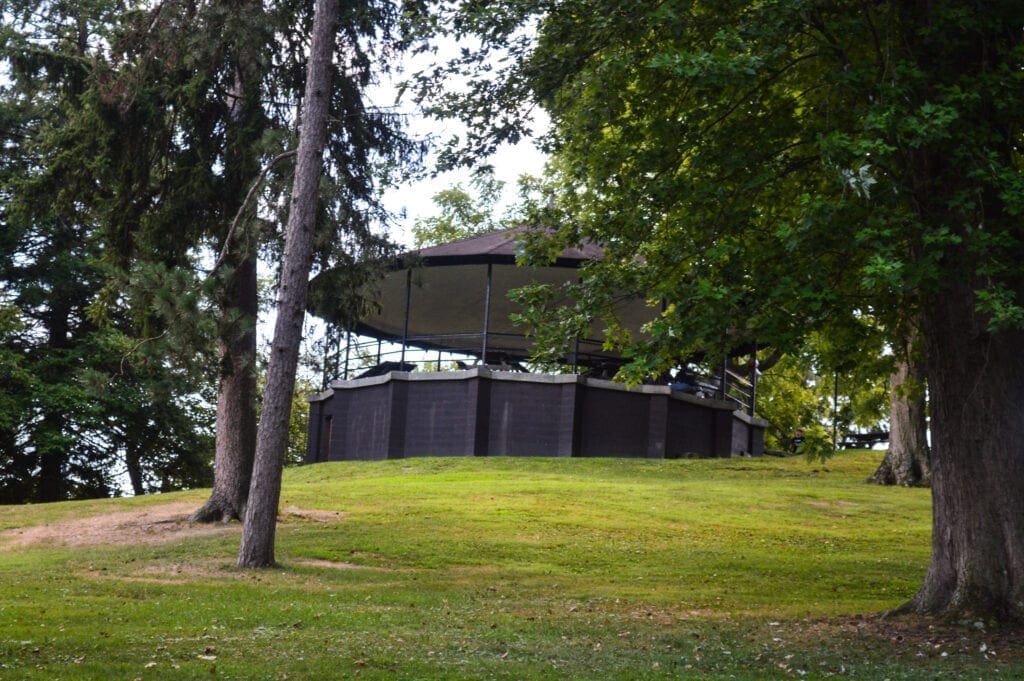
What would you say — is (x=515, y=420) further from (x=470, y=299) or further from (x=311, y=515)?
(x=311, y=515)

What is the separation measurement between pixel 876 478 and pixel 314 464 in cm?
1467

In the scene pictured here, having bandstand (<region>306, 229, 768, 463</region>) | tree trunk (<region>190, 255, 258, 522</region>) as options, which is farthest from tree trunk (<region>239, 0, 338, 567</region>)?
bandstand (<region>306, 229, 768, 463</region>)

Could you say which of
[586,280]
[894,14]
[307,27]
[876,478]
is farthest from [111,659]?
[876,478]

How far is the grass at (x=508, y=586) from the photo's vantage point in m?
9.28

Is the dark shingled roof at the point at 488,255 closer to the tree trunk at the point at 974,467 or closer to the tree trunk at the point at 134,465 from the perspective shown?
the tree trunk at the point at 134,465

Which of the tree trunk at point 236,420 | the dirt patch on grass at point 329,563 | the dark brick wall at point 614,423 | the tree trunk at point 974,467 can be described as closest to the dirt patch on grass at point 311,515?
the tree trunk at point 236,420

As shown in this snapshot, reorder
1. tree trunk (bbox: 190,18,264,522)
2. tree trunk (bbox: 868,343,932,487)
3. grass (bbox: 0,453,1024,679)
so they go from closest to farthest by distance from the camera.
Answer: grass (bbox: 0,453,1024,679)
tree trunk (bbox: 190,18,264,522)
tree trunk (bbox: 868,343,932,487)

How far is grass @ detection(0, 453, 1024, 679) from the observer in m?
9.28

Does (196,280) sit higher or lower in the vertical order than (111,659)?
higher

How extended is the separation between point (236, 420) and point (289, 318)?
4823mm

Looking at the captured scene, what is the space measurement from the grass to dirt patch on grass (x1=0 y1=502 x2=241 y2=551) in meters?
0.17

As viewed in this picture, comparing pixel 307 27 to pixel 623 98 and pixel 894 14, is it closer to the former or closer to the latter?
pixel 623 98

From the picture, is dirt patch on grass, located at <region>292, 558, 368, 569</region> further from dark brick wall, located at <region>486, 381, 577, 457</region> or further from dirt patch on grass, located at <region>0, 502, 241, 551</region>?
dark brick wall, located at <region>486, 381, 577, 457</region>

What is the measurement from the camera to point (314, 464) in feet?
103
